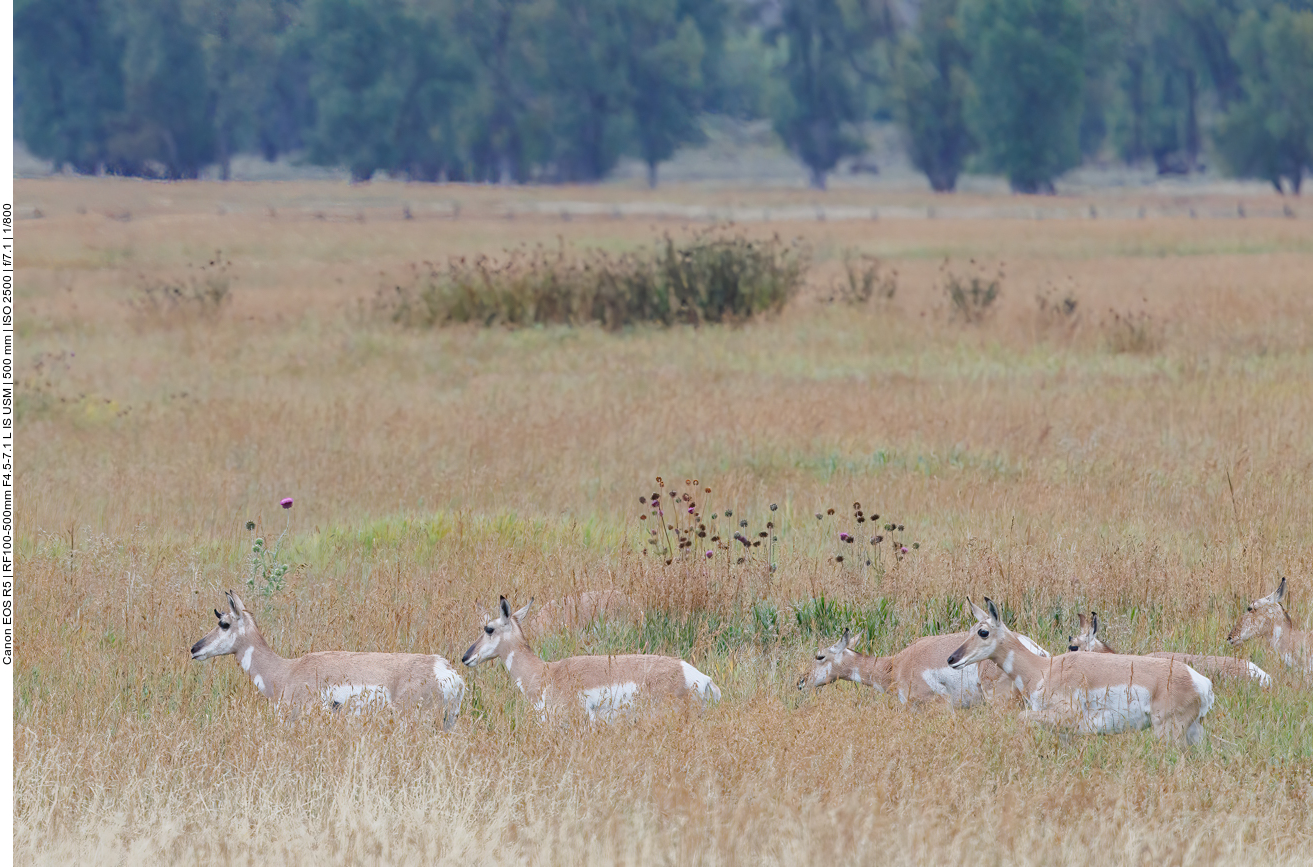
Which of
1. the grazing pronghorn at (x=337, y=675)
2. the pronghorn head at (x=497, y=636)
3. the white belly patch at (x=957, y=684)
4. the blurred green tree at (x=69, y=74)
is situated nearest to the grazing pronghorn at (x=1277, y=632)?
the white belly patch at (x=957, y=684)

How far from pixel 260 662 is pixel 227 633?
21 centimetres

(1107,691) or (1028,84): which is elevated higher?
(1028,84)

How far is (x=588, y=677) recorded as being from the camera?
7.38 m

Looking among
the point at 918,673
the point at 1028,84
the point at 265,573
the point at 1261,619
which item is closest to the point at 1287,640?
the point at 1261,619

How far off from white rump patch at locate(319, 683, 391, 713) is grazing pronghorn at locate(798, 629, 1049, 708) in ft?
6.22

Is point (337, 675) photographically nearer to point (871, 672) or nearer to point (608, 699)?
point (608, 699)

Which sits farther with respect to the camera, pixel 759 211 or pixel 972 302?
pixel 759 211

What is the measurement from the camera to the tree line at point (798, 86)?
95.6 m

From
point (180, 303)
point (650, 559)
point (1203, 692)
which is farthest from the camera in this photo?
point (180, 303)

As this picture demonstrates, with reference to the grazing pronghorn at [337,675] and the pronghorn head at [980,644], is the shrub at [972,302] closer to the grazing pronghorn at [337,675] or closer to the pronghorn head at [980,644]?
the pronghorn head at [980,644]

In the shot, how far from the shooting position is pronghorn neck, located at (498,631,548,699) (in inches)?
292

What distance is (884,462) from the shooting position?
14.8 m

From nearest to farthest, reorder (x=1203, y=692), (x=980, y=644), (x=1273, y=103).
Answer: (x=1203, y=692), (x=980, y=644), (x=1273, y=103)

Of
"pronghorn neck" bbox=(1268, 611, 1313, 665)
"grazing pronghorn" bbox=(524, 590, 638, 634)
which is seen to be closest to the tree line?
"grazing pronghorn" bbox=(524, 590, 638, 634)
